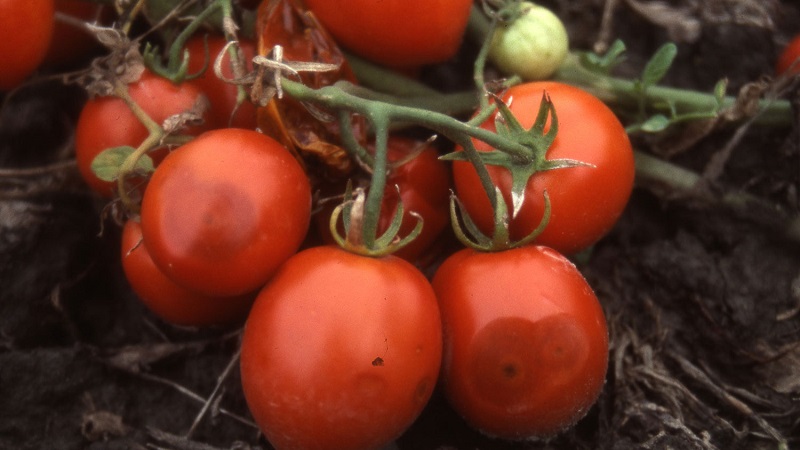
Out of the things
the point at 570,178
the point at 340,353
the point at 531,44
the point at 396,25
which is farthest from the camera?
the point at 531,44

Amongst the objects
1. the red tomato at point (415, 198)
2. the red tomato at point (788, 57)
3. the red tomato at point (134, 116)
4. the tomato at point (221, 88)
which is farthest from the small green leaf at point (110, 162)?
the red tomato at point (788, 57)

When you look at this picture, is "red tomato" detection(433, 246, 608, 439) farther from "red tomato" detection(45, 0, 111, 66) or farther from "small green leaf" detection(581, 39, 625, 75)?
"red tomato" detection(45, 0, 111, 66)

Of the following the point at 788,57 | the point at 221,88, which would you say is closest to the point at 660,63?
the point at 788,57

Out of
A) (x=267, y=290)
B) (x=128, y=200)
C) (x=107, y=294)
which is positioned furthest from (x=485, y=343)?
(x=107, y=294)

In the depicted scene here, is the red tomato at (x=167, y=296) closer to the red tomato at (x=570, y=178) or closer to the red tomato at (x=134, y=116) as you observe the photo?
the red tomato at (x=134, y=116)

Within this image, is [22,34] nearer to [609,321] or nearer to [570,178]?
[570,178]

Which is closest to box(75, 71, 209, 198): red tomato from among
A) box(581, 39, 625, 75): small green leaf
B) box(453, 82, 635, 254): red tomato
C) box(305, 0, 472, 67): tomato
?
box(305, 0, 472, 67): tomato

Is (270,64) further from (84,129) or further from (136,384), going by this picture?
(136,384)
